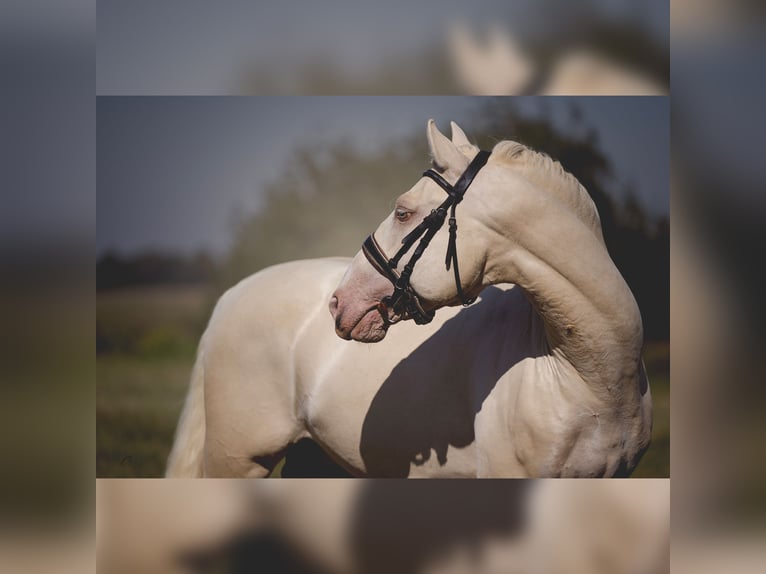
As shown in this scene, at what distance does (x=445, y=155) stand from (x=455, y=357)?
0.88 metres

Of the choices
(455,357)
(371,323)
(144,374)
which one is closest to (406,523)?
(371,323)

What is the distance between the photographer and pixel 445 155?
2125 mm

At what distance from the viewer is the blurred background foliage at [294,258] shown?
391 centimetres

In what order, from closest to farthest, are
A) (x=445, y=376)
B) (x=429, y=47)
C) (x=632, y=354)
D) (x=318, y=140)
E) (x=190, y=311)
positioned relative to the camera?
(x=632, y=354) < (x=429, y=47) < (x=445, y=376) < (x=318, y=140) < (x=190, y=311)

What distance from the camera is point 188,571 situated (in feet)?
6.98

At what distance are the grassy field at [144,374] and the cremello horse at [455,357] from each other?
1238 millimetres

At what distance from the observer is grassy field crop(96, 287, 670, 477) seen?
4.44 meters

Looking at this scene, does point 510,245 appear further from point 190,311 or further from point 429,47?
point 190,311
